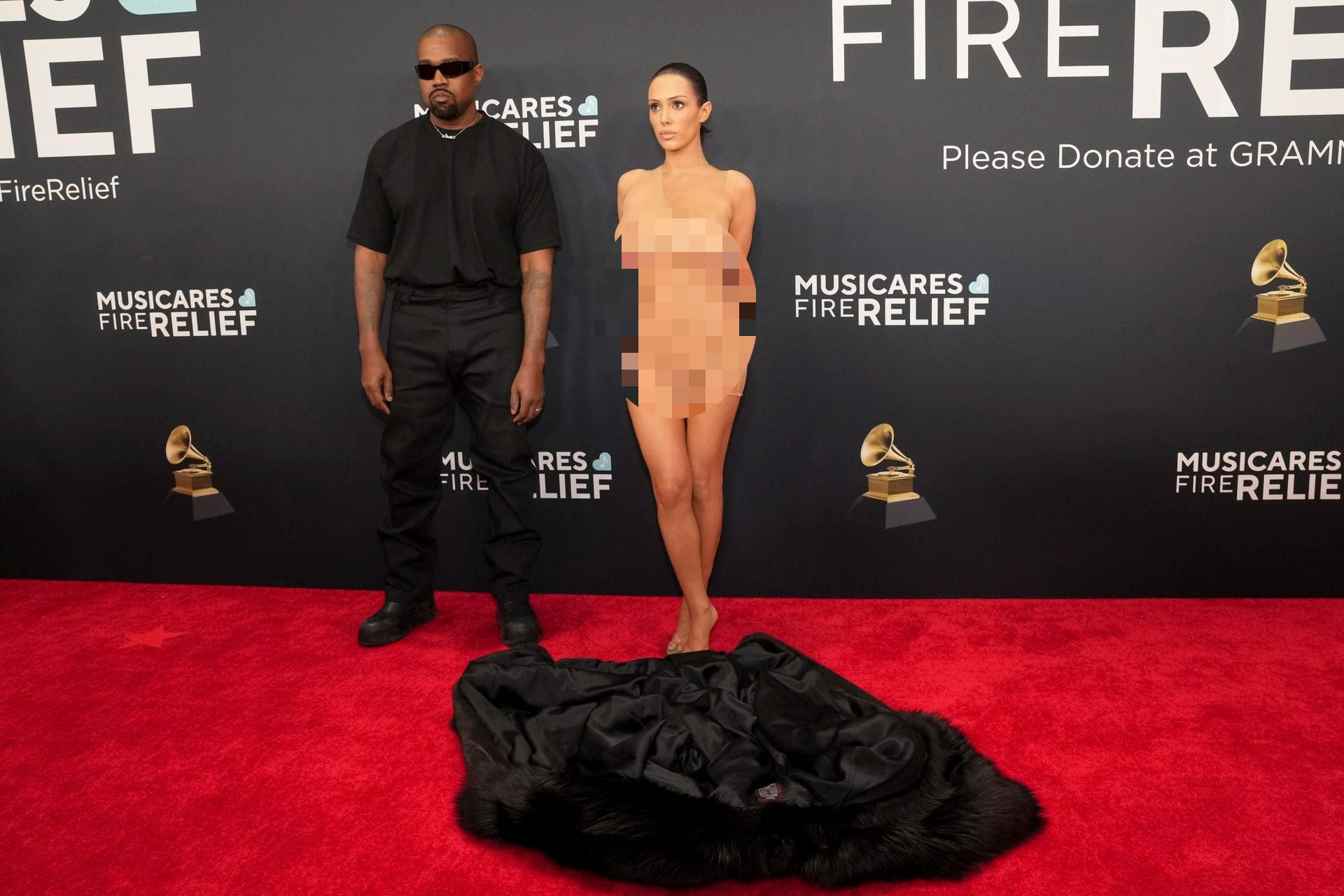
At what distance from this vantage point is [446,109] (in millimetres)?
3512

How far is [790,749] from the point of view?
260cm

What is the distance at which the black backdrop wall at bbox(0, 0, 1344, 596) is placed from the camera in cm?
371

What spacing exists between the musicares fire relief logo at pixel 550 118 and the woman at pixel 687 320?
0.40 m

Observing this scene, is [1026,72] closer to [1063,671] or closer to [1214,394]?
[1214,394]

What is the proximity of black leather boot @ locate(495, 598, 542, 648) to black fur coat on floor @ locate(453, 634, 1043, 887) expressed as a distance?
0.63 meters

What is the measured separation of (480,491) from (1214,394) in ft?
8.50

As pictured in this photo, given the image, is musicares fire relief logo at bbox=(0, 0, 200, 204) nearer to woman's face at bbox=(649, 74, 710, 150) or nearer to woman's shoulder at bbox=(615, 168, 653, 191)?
woman's shoulder at bbox=(615, 168, 653, 191)

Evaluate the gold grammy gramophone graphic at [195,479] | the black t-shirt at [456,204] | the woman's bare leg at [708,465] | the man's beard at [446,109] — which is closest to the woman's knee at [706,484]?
the woman's bare leg at [708,465]

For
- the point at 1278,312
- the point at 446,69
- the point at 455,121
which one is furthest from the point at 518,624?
the point at 1278,312

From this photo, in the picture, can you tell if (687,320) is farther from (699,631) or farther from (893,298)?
(699,631)

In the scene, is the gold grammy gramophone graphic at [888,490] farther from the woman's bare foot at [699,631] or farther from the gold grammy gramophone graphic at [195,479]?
the gold grammy gramophone graphic at [195,479]

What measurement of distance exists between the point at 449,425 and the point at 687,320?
97 centimetres

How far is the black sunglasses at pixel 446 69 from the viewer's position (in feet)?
11.4

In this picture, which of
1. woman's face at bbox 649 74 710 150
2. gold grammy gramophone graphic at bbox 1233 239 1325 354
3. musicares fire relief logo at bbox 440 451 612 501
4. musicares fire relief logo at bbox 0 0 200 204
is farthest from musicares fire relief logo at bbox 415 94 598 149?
gold grammy gramophone graphic at bbox 1233 239 1325 354
